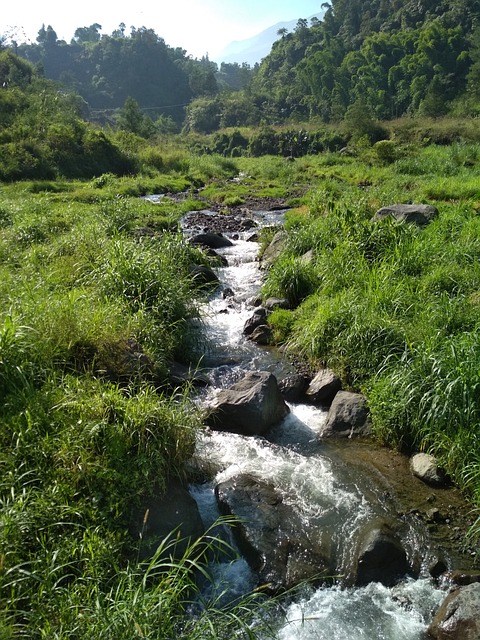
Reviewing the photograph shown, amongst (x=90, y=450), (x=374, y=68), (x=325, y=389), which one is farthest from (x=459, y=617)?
(x=374, y=68)

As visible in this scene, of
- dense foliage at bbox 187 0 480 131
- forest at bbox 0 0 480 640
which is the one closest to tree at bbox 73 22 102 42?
dense foliage at bbox 187 0 480 131

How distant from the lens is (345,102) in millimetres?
77375

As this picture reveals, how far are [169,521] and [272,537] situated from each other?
122 centimetres

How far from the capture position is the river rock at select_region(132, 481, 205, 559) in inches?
186

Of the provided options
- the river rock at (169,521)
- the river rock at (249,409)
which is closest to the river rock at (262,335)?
the river rock at (249,409)

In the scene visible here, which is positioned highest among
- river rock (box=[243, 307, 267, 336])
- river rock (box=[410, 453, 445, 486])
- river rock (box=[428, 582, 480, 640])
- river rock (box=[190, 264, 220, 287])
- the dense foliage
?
the dense foliage

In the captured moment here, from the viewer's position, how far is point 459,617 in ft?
14.1

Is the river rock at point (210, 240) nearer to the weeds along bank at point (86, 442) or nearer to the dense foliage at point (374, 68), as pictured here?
the weeds along bank at point (86, 442)

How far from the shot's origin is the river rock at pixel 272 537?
16.7ft

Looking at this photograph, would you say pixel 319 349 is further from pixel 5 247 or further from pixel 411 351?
pixel 5 247

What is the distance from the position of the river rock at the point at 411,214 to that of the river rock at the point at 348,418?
286 inches

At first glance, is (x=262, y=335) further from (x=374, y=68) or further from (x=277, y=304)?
(x=374, y=68)

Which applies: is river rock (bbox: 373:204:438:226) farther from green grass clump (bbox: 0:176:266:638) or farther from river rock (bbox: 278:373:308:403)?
green grass clump (bbox: 0:176:266:638)

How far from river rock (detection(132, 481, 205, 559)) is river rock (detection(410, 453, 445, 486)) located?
2.93 metres
